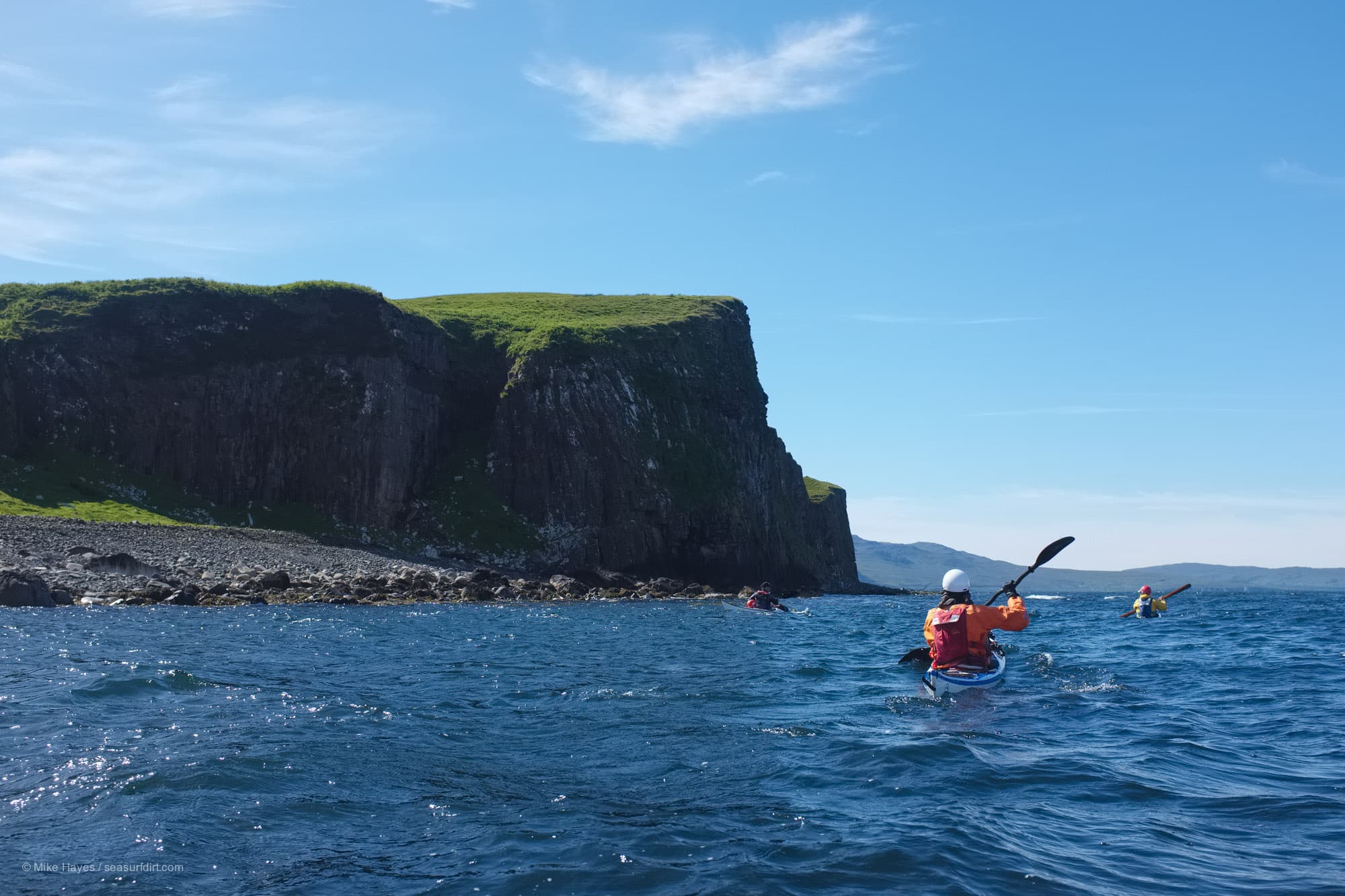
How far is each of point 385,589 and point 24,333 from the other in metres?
37.2

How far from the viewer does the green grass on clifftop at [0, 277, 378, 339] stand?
7319cm

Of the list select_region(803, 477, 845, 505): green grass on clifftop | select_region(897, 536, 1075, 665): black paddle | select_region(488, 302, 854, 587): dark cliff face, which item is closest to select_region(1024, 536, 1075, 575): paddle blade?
select_region(897, 536, 1075, 665): black paddle

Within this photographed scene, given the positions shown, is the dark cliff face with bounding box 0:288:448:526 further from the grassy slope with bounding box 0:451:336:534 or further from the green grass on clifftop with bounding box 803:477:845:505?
the green grass on clifftop with bounding box 803:477:845:505

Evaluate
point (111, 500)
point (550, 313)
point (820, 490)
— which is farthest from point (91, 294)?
point (820, 490)

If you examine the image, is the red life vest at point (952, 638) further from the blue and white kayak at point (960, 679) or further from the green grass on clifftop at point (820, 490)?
the green grass on clifftop at point (820, 490)

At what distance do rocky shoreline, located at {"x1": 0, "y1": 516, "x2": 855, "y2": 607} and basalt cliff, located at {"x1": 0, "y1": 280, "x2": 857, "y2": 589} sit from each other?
7.59 metres

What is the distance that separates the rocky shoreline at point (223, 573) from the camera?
44.0 meters

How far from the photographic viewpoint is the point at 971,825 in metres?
11.4

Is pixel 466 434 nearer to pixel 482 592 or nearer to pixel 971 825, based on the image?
pixel 482 592

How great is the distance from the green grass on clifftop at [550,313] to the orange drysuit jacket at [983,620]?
70.3 m

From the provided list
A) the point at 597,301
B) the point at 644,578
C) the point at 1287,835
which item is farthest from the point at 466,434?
the point at 1287,835

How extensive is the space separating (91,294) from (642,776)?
7948cm

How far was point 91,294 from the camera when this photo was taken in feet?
253

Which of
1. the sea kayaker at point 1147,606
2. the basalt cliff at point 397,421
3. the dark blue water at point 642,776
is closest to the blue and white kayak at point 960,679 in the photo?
the dark blue water at point 642,776
